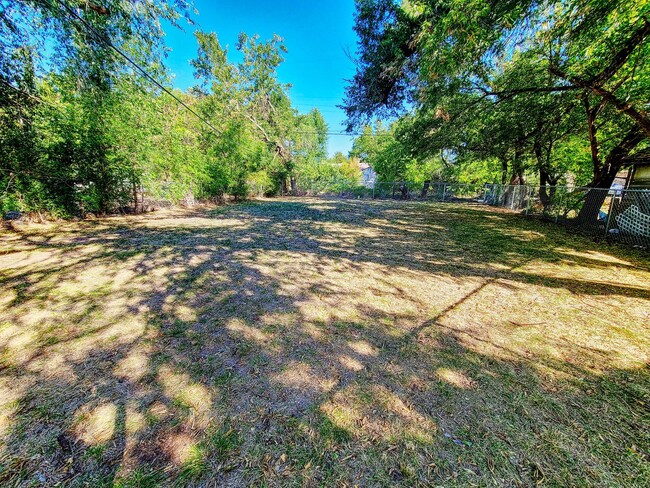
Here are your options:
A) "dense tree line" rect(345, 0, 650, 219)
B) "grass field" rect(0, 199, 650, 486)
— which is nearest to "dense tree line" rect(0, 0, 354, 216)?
"grass field" rect(0, 199, 650, 486)

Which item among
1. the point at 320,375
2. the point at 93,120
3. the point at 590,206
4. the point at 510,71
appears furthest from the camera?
the point at 590,206

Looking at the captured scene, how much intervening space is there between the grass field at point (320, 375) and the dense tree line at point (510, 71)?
12.3ft

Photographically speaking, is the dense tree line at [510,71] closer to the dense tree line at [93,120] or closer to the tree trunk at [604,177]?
the tree trunk at [604,177]

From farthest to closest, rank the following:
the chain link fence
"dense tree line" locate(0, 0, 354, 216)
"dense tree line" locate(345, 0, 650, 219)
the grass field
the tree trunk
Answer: the tree trunk, the chain link fence, "dense tree line" locate(0, 0, 354, 216), "dense tree line" locate(345, 0, 650, 219), the grass field

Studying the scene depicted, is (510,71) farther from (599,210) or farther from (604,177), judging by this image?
(604,177)

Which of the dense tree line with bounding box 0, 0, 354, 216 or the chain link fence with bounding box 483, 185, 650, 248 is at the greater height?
the dense tree line with bounding box 0, 0, 354, 216

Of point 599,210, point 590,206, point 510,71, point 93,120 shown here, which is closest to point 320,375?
point 510,71

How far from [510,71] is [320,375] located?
8.09 metres

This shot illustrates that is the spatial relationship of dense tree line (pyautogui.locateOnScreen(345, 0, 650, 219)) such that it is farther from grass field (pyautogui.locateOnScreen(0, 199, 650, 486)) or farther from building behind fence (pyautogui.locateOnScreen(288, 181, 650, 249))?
grass field (pyautogui.locateOnScreen(0, 199, 650, 486))

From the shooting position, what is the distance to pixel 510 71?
598 centimetres

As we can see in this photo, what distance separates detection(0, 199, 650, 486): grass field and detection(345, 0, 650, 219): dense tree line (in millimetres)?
3752

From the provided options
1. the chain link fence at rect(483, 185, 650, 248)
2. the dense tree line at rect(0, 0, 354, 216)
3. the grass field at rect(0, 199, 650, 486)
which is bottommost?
the grass field at rect(0, 199, 650, 486)

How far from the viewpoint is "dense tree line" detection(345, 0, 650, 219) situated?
3734 mm

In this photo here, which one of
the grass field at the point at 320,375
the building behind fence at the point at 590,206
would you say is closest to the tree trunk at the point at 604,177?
the building behind fence at the point at 590,206
